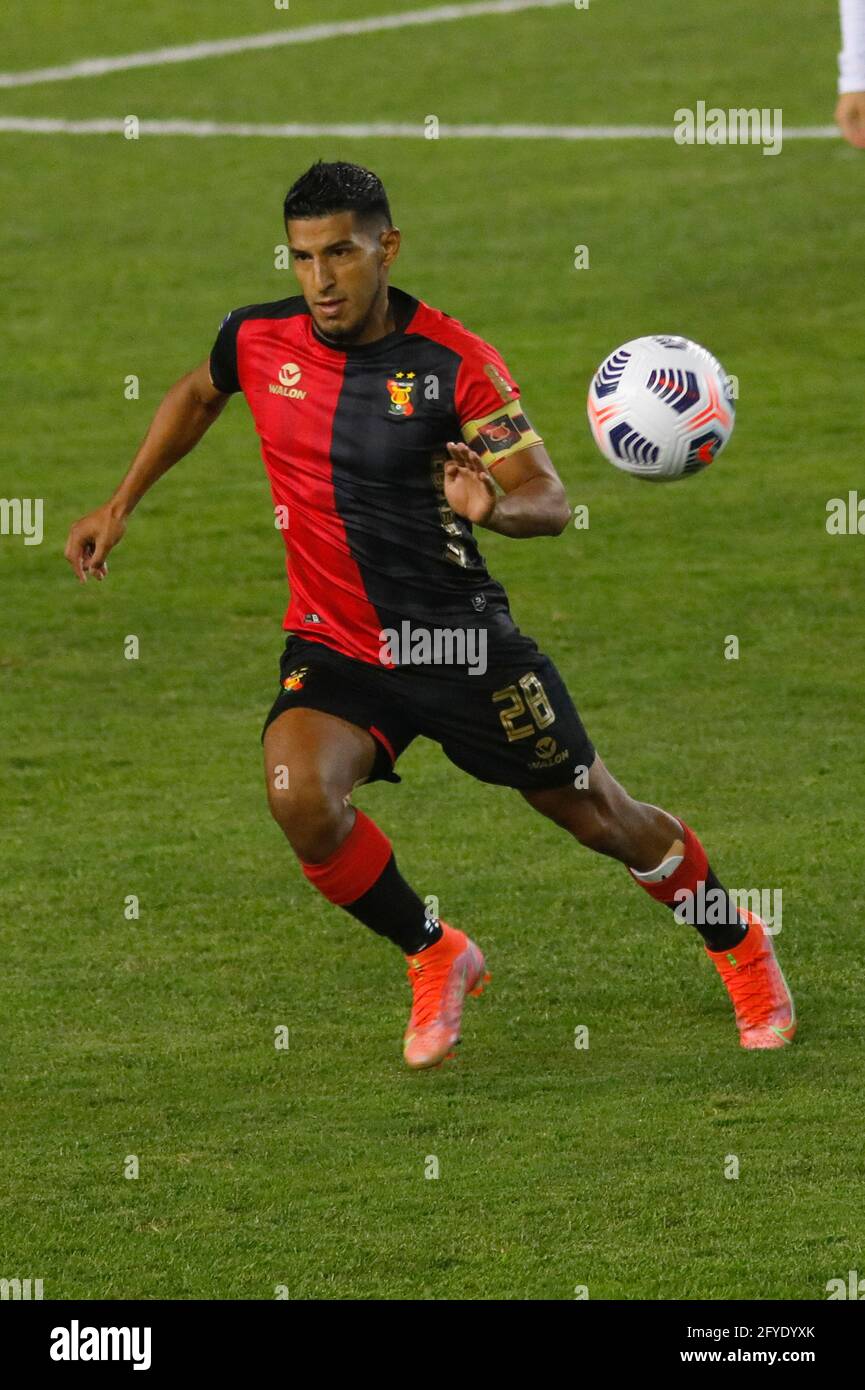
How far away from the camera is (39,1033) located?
23.1ft

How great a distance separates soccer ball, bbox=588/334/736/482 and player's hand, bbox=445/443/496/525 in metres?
1.03

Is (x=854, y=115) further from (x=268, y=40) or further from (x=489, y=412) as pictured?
(x=268, y=40)

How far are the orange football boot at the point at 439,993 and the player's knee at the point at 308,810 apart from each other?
0.53 metres

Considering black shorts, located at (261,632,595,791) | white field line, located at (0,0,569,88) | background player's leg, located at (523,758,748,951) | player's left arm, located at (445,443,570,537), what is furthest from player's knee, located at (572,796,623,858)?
white field line, located at (0,0,569,88)

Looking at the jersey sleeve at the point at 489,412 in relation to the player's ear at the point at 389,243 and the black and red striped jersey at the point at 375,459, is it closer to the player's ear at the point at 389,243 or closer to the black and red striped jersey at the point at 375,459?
the black and red striped jersey at the point at 375,459

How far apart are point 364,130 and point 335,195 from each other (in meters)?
15.6

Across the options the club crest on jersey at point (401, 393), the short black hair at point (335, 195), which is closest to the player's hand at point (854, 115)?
the short black hair at point (335, 195)

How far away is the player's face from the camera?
6.47 meters

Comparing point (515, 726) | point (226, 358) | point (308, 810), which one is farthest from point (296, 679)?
point (226, 358)

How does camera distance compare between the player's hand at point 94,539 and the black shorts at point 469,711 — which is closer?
the black shorts at point 469,711

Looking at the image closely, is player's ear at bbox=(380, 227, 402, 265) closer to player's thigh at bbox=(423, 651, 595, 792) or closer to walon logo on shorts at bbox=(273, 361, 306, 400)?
walon logo on shorts at bbox=(273, 361, 306, 400)

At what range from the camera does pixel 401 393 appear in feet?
21.5

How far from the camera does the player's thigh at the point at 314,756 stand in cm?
649

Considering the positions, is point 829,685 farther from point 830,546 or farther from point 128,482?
point 128,482
